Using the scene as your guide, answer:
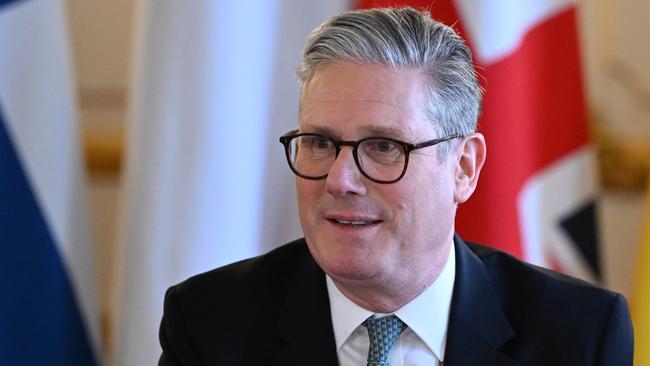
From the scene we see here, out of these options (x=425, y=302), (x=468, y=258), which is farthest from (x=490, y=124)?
(x=425, y=302)

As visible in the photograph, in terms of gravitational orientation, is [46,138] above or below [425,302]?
above

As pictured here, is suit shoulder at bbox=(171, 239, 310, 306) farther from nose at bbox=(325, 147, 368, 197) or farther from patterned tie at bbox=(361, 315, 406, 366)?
nose at bbox=(325, 147, 368, 197)

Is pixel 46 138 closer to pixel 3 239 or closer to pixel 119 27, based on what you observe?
pixel 3 239

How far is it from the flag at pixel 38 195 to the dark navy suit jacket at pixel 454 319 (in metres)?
0.84

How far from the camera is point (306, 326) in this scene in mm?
1524

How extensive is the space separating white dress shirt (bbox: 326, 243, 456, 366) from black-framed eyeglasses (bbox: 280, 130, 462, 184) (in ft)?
0.84

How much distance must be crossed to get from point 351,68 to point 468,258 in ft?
1.46

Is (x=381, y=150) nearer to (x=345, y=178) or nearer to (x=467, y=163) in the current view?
(x=345, y=178)

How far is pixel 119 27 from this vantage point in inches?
156

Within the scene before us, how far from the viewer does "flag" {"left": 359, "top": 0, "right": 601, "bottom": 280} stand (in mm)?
2311

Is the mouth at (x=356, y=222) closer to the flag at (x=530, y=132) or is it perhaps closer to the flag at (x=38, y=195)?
the flag at (x=530, y=132)

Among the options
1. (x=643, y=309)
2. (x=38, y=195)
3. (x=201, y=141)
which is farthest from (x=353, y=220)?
(x=38, y=195)

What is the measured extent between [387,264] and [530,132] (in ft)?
3.70

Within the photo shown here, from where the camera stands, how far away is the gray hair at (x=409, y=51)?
1.34 meters
